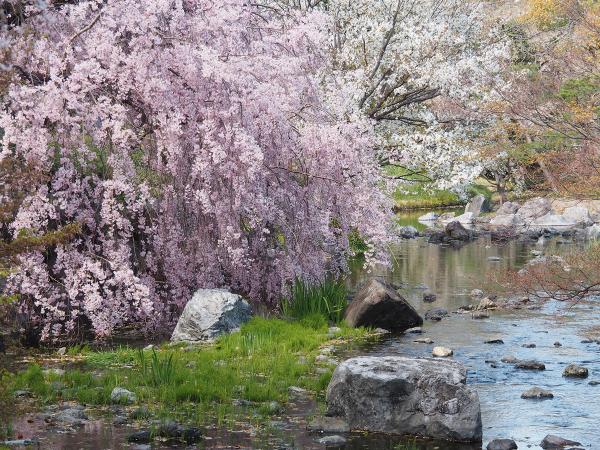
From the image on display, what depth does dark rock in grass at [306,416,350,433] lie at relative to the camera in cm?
888

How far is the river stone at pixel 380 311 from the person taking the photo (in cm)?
1480

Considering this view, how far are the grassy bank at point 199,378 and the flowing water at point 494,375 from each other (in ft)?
2.09

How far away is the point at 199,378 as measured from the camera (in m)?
10.4

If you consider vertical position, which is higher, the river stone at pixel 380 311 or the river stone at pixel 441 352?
the river stone at pixel 380 311

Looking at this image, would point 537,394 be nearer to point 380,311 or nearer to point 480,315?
point 380,311

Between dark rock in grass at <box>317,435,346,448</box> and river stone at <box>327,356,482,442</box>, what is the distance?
0.60 metres

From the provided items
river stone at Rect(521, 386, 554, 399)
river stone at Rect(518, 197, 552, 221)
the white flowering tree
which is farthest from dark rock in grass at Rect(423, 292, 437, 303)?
river stone at Rect(521, 386, 554, 399)

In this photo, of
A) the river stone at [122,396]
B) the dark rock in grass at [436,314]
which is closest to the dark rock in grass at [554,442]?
the river stone at [122,396]

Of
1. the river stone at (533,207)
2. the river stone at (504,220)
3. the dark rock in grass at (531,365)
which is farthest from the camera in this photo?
the river stone at (504,220)


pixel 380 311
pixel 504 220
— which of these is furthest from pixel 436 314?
pixel 504 220

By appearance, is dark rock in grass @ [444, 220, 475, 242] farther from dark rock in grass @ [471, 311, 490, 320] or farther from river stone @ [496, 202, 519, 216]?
dark rock in grass @ [471, 311, 490, 320]

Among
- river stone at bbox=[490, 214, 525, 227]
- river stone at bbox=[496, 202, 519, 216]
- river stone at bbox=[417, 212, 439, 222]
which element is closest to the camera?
river stone at bbox=[490, 214, 525, 227]

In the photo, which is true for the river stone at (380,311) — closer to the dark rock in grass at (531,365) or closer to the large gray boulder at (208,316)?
the large gray boulder at (208,316)

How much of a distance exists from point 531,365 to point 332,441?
15.1 feet
